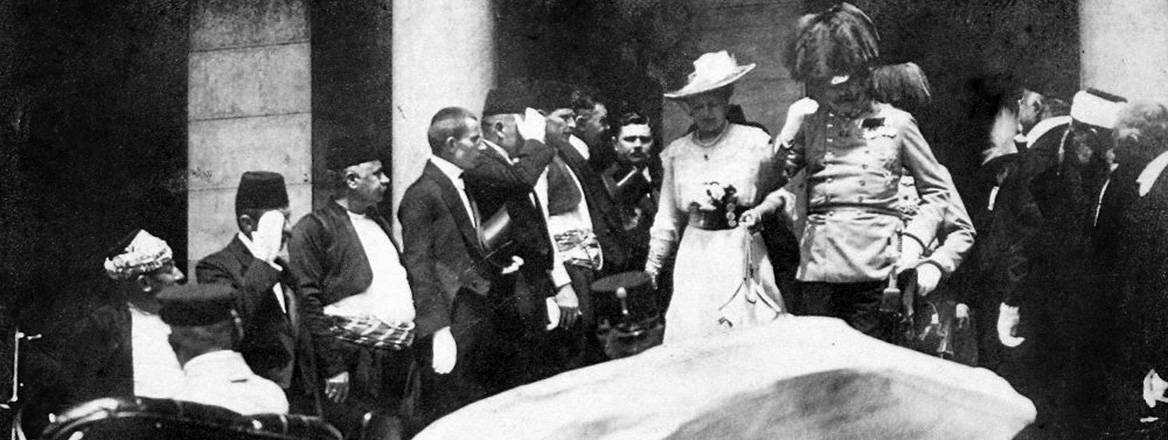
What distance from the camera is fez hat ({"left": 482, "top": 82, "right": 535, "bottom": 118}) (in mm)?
6566

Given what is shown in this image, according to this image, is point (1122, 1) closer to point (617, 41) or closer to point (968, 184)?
point (968, 184)

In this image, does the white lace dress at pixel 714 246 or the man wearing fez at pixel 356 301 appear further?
the man wearing fez at pixel 356 301

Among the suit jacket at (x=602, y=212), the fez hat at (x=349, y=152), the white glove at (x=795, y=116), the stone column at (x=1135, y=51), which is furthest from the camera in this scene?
the fez hat at (x=349, y=152)

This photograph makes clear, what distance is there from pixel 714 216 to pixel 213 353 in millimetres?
2114

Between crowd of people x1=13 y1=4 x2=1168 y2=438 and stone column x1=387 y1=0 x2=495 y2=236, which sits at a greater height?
stone column x1=387 y1=0 x2=495 y2=236

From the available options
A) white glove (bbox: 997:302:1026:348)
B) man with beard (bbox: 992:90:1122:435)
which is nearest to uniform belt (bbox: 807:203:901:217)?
man with beard (bbox: 992:90:1122:435)

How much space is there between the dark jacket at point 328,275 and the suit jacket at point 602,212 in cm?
80

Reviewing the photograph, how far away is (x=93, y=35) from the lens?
699cm

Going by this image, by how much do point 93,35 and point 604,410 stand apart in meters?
2.76

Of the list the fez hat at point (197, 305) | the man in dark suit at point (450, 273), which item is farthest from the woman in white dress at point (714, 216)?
the fez hat at point (197, 305)

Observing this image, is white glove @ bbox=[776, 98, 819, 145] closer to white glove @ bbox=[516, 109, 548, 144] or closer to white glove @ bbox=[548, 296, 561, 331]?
white glove @ bbox=[516, 109, 548, 144]

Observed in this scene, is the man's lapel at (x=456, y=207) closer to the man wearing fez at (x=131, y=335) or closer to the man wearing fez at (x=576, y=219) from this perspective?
the man wearing fez at (x=576, y=219)

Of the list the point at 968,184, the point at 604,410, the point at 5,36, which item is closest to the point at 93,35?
the point at 5,36

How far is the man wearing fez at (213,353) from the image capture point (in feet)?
21.6
